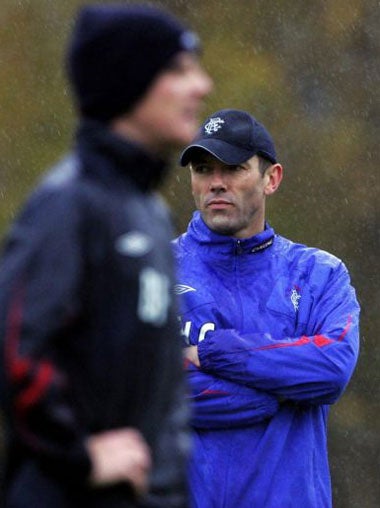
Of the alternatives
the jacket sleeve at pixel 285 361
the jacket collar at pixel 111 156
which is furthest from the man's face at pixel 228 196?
the jacket collar at pixel 111 156

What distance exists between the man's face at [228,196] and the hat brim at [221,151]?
0.10 feet

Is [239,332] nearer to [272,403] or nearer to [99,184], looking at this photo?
[272,403]

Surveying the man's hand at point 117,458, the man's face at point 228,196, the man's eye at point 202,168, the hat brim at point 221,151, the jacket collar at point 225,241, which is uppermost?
the hat brim at point 221,151

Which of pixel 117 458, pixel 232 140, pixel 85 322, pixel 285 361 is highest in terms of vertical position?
pixel 232 140

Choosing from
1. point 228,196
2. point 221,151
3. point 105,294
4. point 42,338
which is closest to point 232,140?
point 221,151

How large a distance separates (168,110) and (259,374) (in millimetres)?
2384

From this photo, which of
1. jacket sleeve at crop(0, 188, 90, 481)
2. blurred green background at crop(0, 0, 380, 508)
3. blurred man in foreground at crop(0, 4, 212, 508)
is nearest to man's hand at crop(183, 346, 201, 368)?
blurred man in foreground at crop(0, 4, 212, 508)

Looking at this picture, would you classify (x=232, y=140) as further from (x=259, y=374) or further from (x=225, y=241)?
(x=259, y=374)

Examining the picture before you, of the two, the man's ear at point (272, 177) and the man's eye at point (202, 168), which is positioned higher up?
the man's eye at point (202, 168)

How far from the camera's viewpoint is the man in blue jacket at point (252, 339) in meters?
5.92

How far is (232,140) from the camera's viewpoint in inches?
247

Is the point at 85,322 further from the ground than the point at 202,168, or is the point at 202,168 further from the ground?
the point at 202,168

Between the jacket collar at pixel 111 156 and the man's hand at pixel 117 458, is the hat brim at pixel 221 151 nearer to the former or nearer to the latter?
the jacket collar at pixel 111 156

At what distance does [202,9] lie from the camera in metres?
18.0
